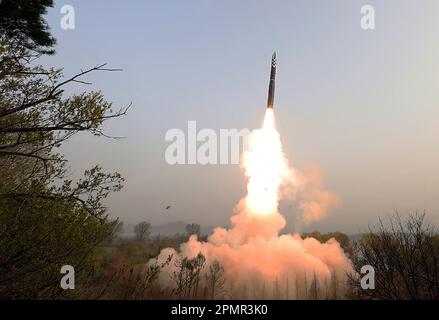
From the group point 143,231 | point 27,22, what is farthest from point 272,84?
point 143,231

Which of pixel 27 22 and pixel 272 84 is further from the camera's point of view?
pixel 272 84

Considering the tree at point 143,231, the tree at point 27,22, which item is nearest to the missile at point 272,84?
the tree at point 27,22

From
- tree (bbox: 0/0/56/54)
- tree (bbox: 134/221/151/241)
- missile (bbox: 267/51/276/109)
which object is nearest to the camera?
tree (bbox: 0/0/56/54)

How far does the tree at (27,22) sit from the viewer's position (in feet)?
55.9

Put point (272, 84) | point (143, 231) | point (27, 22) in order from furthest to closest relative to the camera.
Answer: point (143, 231)
point (272, 84)
point (27, 22)

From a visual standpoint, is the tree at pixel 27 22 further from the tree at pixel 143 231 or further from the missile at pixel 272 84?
the tree at pixel 143 231

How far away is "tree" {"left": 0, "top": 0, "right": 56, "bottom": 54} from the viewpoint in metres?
17.0

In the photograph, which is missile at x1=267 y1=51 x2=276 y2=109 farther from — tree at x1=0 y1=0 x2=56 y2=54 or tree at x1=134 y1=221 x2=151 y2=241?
tree at x1=134 y1=221 x2=151 y2=241

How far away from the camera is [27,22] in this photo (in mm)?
17719

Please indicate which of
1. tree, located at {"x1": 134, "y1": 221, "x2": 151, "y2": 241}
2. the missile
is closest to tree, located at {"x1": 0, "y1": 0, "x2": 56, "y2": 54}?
the missile

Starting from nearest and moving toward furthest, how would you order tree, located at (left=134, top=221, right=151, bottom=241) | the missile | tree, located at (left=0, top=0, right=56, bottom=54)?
tree, located at (left=0, top=0, right=56, bottom=54), the missile, tree, located at (left=134, top=221, right=151, bottom=241)

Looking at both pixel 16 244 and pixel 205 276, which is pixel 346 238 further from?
pixel 16 244

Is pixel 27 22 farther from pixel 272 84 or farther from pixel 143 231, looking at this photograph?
pixel 143 231
